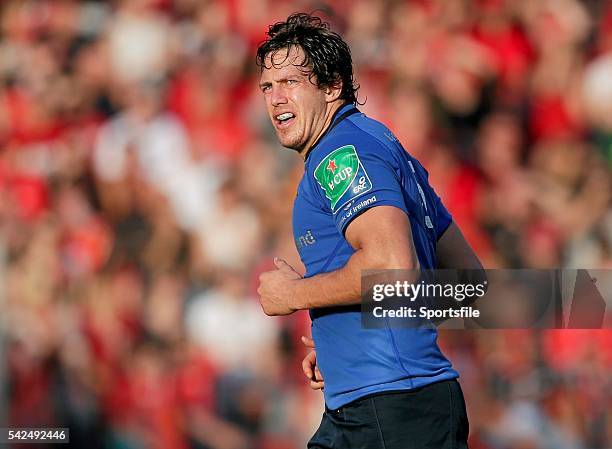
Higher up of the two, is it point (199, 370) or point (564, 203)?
point (564, 203)

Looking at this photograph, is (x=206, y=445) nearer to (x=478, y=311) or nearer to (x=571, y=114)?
(x=478, y=311)

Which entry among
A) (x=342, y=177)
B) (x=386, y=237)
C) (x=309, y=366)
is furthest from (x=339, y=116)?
(x=309, y=366)

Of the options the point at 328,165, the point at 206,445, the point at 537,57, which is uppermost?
the point at 537,57

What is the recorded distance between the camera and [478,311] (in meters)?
3.52

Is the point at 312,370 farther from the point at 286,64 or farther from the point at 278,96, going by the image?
the point at 286,64

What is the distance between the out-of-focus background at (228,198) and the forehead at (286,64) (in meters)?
2.65

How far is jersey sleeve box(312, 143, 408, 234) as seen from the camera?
265cm

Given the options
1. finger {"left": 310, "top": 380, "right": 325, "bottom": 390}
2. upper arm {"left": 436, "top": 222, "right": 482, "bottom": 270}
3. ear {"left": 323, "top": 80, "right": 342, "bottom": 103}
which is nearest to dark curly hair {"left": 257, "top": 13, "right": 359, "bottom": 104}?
ear {"left": 323, "top": 80, "right": 342, "bottom": 103}

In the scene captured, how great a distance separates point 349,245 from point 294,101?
60 centimetres

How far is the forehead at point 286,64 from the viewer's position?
3186mm

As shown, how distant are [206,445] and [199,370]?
0.43 m

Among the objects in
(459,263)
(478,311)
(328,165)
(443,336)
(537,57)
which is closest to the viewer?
(328,165)

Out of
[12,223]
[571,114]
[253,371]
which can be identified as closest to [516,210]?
[571,114]

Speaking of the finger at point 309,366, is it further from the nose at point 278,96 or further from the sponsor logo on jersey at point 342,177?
Result: the nose at point 278,96
